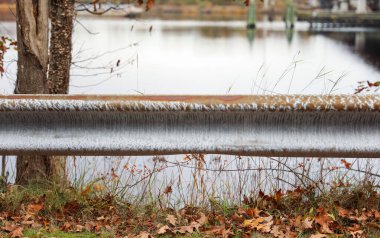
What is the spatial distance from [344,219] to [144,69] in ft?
93.9

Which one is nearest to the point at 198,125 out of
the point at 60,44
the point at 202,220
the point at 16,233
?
the point at 202,220

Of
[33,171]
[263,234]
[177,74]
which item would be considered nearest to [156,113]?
[263,234]

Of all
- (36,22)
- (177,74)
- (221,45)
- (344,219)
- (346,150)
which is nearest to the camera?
(346,150)

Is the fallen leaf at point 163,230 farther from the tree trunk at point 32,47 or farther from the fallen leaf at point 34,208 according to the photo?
the tree trunk at point 32,47

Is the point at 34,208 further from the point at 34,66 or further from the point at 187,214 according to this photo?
the point at 34,66

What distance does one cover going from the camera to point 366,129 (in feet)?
12.6

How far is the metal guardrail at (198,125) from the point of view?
380 cm

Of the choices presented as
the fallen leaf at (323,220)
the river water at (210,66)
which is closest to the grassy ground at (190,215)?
the fallen leaf at (323,220)

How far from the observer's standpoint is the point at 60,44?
6.04 m

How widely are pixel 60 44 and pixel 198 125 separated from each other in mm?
2671

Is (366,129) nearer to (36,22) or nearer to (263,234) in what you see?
(263,234)

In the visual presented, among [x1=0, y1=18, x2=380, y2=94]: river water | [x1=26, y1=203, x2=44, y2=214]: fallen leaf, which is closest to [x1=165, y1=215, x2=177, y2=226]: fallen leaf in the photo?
[x1=26, y1=203, x2=44, y2=214]: fallen leaf

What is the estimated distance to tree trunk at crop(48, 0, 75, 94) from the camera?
5.96 metres

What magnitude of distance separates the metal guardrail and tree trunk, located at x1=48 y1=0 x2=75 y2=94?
2216 mm
